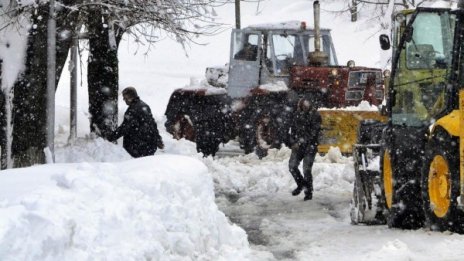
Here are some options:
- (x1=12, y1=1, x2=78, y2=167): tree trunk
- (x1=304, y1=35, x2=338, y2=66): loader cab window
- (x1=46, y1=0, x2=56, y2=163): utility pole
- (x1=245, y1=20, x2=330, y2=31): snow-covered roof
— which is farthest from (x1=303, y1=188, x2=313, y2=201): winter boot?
(x1=304, y1=35, x2=338, y2=66): loader cab window

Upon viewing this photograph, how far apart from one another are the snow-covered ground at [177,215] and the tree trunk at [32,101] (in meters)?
2.37

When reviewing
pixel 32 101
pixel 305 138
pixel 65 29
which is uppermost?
pixel 65 29

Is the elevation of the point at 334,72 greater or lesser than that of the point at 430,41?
lesser

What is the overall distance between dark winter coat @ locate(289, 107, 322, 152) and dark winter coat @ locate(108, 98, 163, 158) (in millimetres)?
2954

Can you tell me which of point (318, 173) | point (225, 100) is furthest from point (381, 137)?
point (225, 100)

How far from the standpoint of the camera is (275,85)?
62.4 ft

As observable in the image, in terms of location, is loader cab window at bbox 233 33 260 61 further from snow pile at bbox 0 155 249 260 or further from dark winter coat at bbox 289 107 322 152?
snow pile at bbox 0 155 249 260

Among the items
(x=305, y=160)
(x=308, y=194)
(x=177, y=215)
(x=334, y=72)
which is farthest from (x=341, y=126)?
(x=177, y=215)

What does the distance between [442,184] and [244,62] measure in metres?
11.7

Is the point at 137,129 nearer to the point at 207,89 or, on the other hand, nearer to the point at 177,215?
the point at 177,215

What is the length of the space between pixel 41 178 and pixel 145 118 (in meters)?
4.90

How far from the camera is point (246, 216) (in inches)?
451

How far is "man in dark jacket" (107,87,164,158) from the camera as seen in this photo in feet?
35.0

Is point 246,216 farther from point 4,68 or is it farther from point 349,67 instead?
point 349,67
